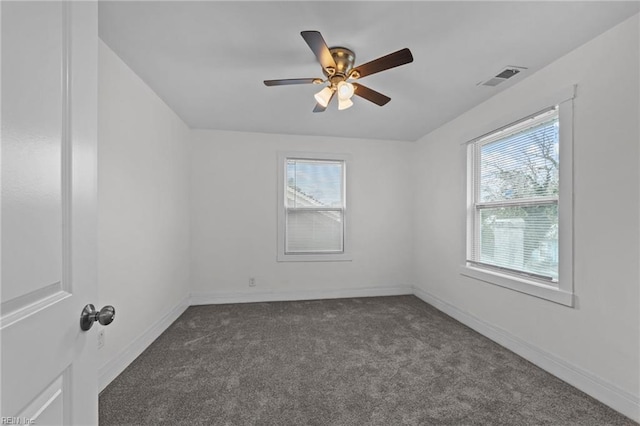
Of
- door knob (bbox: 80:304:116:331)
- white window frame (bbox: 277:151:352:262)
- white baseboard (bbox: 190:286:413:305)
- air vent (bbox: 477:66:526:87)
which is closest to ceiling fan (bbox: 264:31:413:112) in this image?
air vent (bbox: 477:66:526:87)

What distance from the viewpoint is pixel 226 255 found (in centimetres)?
400

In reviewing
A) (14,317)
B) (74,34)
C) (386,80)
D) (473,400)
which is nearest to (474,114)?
(386,80)

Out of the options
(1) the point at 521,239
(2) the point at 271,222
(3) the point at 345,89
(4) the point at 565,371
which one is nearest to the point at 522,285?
(1) the point at 521,239

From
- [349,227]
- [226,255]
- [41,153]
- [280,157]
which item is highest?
[280,157]

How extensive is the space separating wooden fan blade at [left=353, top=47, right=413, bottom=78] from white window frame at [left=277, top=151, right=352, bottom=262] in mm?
2240

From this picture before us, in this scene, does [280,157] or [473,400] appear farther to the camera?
[280,157]

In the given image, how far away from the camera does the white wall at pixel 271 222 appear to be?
13.0 ft

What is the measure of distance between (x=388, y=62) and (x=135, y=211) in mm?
2317

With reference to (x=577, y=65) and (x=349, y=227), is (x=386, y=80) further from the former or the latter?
(x=349, y=227)

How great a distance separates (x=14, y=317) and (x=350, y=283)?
3988 mm

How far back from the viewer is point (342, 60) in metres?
2.09

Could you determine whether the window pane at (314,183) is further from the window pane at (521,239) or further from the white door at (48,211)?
the white door at (48,211)

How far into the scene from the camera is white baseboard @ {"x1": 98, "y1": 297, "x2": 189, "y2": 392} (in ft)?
6.76

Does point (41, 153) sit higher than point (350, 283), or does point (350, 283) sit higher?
point (41, 153)
